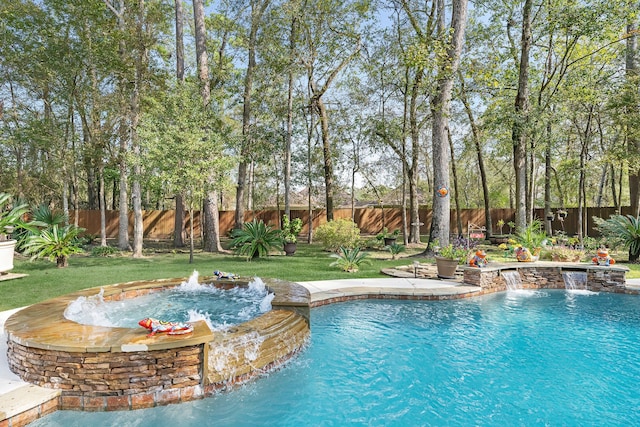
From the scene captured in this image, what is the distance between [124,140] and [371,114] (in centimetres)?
1093

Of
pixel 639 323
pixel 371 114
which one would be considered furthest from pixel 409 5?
pixel 639 323

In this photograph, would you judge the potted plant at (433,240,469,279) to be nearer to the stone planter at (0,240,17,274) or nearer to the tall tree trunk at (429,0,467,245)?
the tall tree trunk at (429,0,467,245)

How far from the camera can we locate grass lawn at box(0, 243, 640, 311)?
22.3 ft

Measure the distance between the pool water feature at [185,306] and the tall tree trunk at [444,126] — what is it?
21.9 feet

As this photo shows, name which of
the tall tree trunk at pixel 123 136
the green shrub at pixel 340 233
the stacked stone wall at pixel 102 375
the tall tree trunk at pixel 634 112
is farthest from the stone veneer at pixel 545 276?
the tall tree trunk at pixel 123 136

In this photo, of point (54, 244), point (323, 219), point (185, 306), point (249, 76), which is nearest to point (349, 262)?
point (185, 306)

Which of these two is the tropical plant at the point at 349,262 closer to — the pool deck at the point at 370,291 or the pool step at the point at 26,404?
the pool deck at the point at 370,291

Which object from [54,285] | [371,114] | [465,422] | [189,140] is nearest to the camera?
[465,422]

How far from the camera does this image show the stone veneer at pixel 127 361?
3199 millimetres

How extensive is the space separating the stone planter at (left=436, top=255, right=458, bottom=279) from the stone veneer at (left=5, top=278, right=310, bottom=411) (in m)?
5.40

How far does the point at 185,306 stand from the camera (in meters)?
5.84

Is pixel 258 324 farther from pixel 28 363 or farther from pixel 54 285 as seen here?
pixel 54 285

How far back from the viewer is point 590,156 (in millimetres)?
18375

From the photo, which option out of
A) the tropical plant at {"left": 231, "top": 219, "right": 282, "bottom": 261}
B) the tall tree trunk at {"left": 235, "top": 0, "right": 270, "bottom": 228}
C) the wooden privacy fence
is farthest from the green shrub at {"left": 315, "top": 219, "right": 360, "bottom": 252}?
the wooden privacy fence
